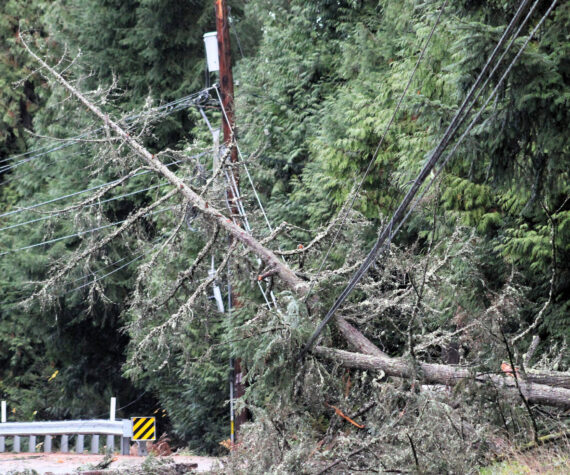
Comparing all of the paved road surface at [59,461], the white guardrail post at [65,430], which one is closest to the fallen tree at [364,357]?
the paved road surface at [59,461]

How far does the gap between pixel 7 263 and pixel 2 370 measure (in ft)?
19.0

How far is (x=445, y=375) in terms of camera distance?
25.3ft

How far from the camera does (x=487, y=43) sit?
791 centimetres

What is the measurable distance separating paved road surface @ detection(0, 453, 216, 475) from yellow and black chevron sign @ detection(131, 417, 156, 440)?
1.32 ft

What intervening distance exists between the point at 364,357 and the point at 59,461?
7.89m

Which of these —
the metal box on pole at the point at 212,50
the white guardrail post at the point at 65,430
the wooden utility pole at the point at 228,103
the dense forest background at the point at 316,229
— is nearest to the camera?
the dense forest background at the point at 316,229

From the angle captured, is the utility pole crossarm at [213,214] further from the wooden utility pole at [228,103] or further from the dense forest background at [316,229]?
the wooden utility pole at [228,103]

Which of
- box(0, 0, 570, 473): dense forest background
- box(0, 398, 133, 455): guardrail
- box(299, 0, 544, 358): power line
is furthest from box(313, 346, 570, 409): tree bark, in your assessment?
box(0, 398, 133, 455): guardrail

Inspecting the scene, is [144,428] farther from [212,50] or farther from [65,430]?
[212,50]

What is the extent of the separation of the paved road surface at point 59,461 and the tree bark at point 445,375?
4.89 meters

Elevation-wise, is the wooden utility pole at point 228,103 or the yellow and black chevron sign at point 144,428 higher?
the wooden utility pole at point 228,103

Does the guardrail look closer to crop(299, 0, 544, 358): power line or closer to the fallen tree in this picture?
the fallen tree

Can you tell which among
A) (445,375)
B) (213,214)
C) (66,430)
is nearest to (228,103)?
(213,214)

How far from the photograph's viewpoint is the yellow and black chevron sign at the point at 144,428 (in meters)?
15.1
